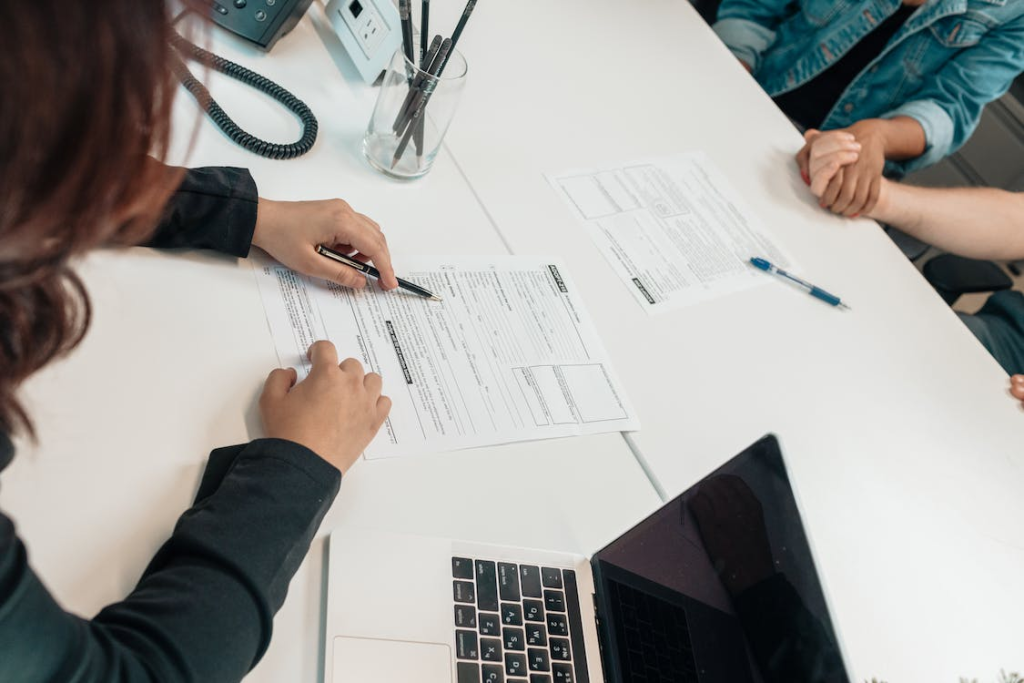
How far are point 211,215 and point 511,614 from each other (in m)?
0.49

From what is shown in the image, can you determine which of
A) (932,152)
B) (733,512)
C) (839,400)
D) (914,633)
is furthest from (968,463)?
(932,152)

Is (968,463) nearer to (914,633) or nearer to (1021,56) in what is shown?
(914,633)

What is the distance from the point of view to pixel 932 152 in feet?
5.34

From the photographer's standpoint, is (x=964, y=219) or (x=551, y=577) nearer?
(x=551, y=577)

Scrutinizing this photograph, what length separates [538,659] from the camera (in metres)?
0.64

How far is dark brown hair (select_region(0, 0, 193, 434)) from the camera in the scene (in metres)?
0.34

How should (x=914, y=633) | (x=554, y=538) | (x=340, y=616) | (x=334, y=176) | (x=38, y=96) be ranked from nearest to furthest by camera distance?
(x=38, y=96), (x=340, y=616), (x=554, y=538), (x=914, y=633), (x=334, y=176)

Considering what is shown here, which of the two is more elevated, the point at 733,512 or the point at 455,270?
the point at 733,512

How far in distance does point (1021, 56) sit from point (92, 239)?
183 centimetres

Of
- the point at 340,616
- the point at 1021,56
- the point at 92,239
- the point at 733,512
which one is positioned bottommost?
the point at 340,616

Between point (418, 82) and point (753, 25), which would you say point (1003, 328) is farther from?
point (418, 82)

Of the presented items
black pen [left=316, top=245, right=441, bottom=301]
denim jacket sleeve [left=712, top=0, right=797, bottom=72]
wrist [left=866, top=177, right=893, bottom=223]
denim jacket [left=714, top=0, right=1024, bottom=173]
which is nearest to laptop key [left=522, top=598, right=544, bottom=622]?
black pen [left=316, top=245, right=441, bottom=301]

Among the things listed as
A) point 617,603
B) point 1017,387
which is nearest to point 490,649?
point 617,603

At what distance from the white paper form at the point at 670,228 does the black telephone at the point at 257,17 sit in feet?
1.40
